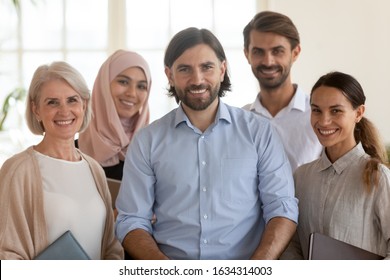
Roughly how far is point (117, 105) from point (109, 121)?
3.0 inches

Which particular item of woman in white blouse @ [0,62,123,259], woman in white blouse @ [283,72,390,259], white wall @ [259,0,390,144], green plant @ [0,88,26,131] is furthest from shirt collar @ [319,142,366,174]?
green plant @ [0,88,26,131]

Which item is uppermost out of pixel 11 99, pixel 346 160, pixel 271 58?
pixel 271 58

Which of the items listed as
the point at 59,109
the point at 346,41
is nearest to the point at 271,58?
the point at 59,109

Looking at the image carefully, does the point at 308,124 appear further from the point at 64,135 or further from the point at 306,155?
the point at 64,135

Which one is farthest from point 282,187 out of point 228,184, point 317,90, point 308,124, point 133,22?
point 133,22

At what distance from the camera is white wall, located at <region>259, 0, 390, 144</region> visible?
3.66m

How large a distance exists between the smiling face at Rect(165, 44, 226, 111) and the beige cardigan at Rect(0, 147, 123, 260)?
50cm

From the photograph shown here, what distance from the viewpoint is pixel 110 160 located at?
94.2 inches

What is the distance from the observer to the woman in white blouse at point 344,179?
5.56 ft

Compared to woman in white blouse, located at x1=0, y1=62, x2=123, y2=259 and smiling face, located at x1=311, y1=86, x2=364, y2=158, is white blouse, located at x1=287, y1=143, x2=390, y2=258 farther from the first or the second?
woman in white blouse, located at x1=0, y1=62, x2=123, y2=259

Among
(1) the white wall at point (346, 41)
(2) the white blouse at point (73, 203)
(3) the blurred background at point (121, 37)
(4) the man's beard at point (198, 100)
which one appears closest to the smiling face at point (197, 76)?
(4) the man's beard at point (198, 100)

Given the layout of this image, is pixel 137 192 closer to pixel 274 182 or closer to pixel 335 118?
pixel 274 182

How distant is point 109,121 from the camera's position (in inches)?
96.3

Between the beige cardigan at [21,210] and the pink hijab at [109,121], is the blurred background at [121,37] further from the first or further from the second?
the beige cardigan at [21,210]
